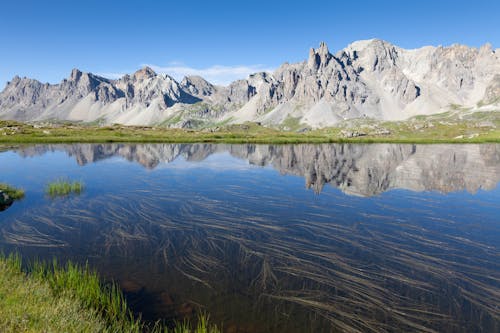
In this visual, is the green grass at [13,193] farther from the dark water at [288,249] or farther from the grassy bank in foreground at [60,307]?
the grassy bank in foreground at [60,307]

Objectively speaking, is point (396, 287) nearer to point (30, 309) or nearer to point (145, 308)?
point (145, 308)

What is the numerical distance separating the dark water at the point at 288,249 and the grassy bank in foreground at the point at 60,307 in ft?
5.01

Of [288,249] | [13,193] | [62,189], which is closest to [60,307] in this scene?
[288,249]

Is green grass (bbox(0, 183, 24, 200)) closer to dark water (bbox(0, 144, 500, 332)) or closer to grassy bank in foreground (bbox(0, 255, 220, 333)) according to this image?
dark water (bbox(0, 144, 500, 332))

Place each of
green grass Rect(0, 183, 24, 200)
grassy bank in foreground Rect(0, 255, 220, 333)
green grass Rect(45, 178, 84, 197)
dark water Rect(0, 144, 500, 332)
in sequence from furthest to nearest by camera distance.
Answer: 1. green grass Rect(45, 178, 84, 197)
2. green grass Rect(0, 183, 24, 200)
3. dark water Rect(0, 144, 500, 332)
4. grassy bank in foreground Rect(0, 255, 220, 333)

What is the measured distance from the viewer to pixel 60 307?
10453 millimetres

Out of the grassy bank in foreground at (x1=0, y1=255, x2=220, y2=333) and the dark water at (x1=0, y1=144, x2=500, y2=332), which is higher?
the grassy bank in foreground at (x1=0, y1=255, x2=220, y2=333)

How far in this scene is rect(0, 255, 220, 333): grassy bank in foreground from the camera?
938cm

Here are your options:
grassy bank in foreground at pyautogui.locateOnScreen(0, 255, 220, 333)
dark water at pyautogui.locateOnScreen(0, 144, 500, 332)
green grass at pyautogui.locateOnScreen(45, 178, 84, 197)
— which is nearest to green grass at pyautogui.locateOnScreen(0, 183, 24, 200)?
dark water at pyautogui.locateOnScreen(0, 144, 500, 332)

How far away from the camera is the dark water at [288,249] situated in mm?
12742

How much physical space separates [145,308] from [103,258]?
614 cm

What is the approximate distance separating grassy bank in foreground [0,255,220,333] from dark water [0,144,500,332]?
5.01 feet

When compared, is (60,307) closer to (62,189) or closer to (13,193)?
(13,193)

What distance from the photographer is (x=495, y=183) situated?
44594 mm
